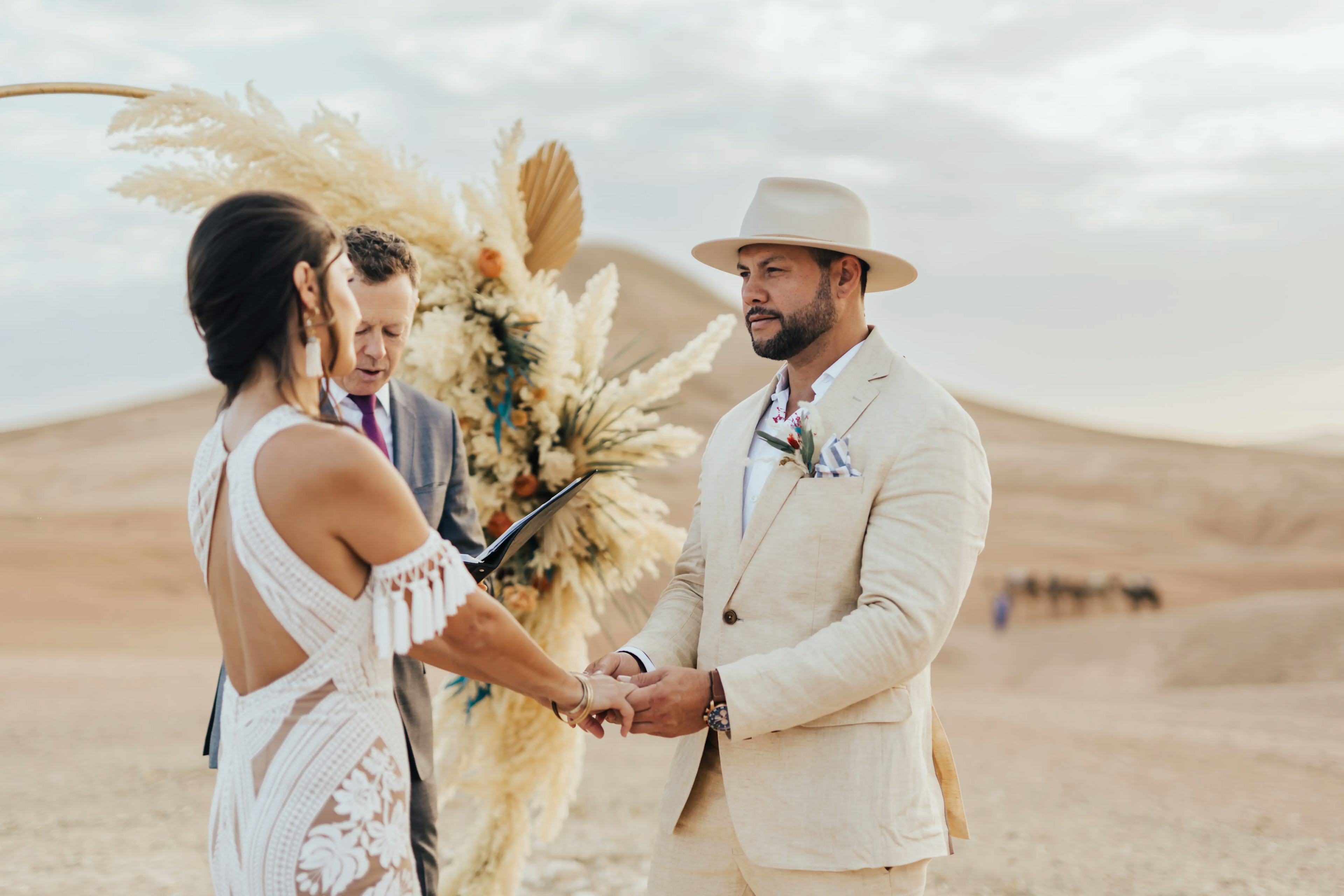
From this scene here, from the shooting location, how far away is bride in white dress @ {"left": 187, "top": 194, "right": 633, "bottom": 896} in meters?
1.68

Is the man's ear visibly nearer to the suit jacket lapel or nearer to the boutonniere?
the boutonniere

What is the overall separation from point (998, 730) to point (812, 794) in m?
8.71

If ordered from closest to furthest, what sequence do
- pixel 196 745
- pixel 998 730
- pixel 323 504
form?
pixel 323 504
pixel 196 745
pixel 998 730

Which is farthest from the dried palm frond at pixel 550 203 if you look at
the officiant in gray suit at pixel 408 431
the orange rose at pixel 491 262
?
the officiant in gray suit at pixel 408 431

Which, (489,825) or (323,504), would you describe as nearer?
(323,504)

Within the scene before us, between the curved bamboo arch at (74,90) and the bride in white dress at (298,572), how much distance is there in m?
2.09

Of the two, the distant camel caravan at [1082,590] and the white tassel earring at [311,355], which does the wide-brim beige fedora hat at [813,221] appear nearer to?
the white tassel earring at [311,355]

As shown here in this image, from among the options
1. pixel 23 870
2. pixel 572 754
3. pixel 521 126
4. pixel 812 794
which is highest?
pixel 521 126

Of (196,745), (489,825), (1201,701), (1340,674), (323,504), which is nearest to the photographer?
(323,504)

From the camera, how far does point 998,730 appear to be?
10.4 m

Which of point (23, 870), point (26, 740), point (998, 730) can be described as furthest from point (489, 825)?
Result: point (998, 730)

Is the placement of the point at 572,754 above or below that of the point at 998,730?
above

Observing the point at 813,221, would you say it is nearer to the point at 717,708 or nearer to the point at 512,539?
the point at 512,539

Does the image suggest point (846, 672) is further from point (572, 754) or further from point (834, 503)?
point (572, 754)
